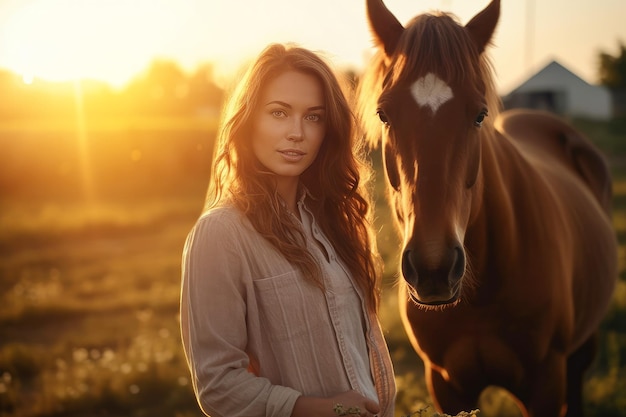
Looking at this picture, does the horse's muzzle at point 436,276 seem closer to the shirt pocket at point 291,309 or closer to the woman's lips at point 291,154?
the shirt pocket at point 291,309

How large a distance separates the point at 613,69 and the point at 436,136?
41384 millimetres

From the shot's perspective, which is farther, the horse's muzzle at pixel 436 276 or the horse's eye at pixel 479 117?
the horse's eye at pixel 479 117

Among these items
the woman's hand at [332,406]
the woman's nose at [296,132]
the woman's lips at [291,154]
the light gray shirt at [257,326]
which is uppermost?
the woman's nose at [296,132]

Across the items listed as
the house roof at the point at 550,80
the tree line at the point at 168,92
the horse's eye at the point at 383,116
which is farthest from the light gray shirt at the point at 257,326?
the house roof at the point at 550,80

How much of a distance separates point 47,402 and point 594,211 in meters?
3.87

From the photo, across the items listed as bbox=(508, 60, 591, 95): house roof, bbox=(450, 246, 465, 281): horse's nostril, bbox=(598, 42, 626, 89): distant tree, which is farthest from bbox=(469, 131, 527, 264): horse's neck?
bbox=(598, 42, 626, 89): distant tree

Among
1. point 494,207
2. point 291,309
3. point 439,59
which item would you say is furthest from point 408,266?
point 494,207

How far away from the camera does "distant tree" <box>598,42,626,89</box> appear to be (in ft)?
123

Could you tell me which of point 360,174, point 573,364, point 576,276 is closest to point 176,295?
point 573,364

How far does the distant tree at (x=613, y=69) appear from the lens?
3762 cm

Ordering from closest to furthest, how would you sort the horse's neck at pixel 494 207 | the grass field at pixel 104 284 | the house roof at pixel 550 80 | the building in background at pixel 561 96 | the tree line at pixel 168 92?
the horse's neck at pixel 494 207 → the grass field at pixel 104 284 → the tree line at pixel 168 92 → the house roof at pixel 550 80 → the building in background at pixel 561 96

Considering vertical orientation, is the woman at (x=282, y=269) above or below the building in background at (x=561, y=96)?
above

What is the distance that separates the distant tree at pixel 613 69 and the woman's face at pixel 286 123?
130 ft

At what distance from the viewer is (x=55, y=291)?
7559 mm
